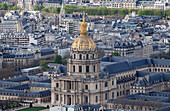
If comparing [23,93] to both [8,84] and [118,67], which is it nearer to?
[8,84]

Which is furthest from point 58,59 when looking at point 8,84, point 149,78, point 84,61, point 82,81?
point 82,81

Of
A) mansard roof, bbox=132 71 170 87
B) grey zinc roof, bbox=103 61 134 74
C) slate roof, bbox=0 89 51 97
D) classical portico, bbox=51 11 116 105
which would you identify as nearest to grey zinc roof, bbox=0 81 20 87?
slate roof, bbox=0 89 51 97

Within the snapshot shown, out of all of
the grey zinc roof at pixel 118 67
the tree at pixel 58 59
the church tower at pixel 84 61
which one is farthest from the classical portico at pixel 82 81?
the tree at pixel 58 59

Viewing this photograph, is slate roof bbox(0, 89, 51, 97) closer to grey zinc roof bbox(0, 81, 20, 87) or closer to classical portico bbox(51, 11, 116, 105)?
classical portico bbox(51, 11, 116, 105)

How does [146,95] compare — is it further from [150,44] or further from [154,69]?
[150,44]

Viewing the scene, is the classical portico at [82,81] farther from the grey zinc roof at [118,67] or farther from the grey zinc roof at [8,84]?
the grey zinc roof at [8,84]

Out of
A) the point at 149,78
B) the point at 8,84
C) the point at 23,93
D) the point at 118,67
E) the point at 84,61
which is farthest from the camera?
the point at 118,67

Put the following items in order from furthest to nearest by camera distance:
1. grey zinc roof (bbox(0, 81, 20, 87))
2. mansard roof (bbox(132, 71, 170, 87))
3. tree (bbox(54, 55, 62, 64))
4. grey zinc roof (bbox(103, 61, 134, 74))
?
tree (bbox(54, 55, 62, 64)) → grey zinc roof (bbox(103, 61, 134, 74)) → grey zinc roof (bbox(0, 81, 20, 87)) → mansard roof (bbox(132, 71, 170, 87))

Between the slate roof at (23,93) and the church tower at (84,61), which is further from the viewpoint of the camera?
the slate roof at (23,93)
